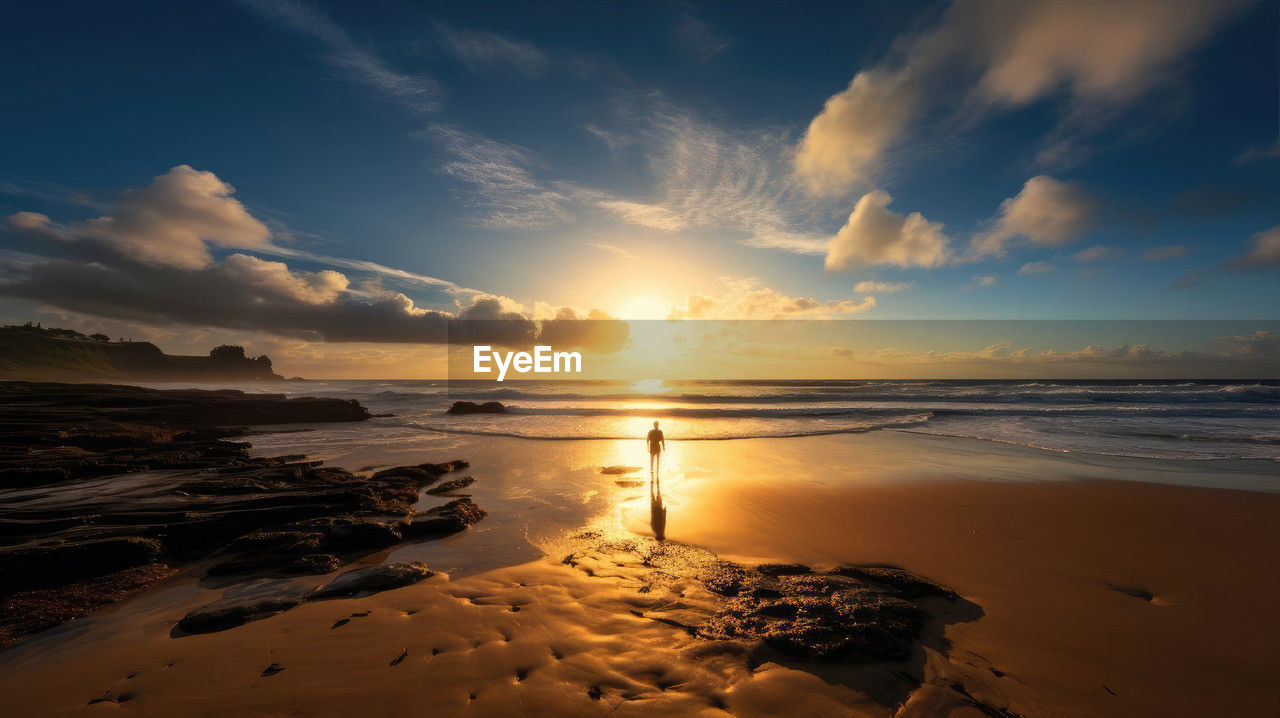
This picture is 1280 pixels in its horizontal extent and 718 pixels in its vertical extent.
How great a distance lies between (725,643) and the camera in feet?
16.2

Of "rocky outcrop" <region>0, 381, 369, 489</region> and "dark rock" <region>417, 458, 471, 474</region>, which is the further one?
"dark rock" <region>417, 458, 471, 474</region>

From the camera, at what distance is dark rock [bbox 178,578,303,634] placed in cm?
534

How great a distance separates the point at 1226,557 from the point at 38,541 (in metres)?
19.9

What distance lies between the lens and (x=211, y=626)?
531 centimetres

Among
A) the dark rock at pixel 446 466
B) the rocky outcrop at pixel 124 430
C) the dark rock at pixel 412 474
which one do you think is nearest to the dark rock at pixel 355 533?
the dark rock at pixel 412 474

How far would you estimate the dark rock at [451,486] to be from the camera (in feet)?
39.6

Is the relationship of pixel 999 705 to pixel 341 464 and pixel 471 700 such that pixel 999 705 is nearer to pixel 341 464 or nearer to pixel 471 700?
pixel 471 700

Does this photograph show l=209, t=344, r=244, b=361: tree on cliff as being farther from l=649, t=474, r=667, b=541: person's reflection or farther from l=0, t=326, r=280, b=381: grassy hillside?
l=649, t=474, r=667, b=541: person's reflection

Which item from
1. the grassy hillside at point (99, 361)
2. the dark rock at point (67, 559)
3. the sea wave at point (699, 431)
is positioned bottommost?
the sea wave at point (699, 431)

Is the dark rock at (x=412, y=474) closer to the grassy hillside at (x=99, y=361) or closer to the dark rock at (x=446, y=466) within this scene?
the dark rock at (x=446, y=466)

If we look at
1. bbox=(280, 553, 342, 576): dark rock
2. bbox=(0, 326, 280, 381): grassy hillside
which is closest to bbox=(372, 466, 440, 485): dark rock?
bbox=(280, 553, 342, 576): dark rock

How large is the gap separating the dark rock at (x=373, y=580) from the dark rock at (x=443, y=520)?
178 centimetres

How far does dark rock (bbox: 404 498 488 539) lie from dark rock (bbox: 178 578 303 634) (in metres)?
2.30

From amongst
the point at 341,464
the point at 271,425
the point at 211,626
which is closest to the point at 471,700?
the point at 211,626
